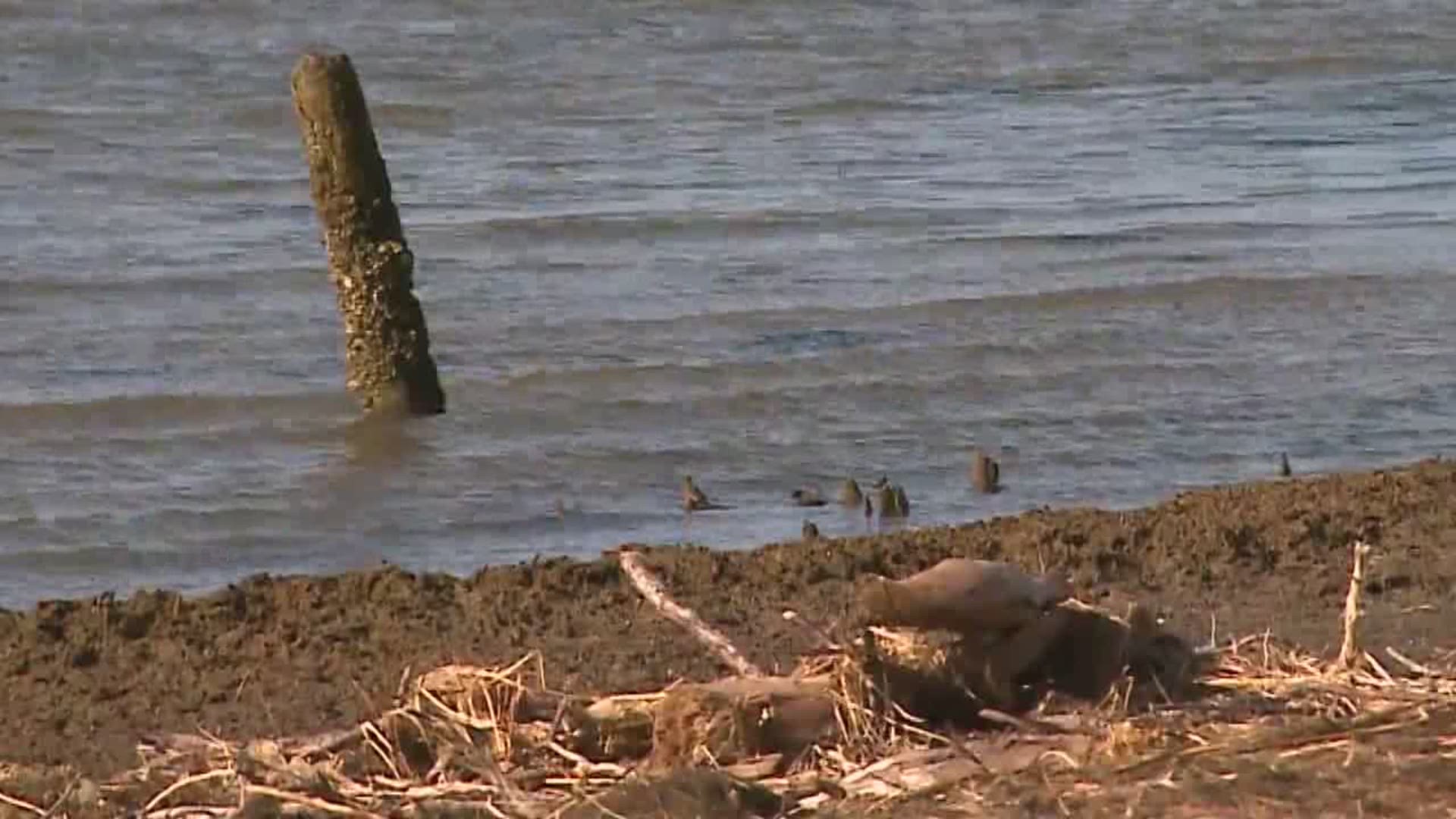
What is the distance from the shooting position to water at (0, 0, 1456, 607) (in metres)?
10.5

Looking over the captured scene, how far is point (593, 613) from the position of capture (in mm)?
7742

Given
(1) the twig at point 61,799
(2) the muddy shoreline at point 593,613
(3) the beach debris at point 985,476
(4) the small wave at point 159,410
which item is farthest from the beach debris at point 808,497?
(1) the twig at point 61,799

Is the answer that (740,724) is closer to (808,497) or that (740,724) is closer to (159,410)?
(808,497)

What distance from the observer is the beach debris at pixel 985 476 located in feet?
33.2

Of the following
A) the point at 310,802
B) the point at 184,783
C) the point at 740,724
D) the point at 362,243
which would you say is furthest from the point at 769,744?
the point at 362,243

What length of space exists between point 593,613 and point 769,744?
6.99 feet

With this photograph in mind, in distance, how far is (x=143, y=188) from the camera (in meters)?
17.0

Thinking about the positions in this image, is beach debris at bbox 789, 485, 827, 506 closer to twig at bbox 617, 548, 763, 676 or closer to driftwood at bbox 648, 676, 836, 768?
twig at bbox 617, 548, 763, 676

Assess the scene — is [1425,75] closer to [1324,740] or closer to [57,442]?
[57,442]

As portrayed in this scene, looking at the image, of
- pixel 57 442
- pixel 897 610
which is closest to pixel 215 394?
pixel 57 442

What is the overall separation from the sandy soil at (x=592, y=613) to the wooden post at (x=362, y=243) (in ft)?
9.61

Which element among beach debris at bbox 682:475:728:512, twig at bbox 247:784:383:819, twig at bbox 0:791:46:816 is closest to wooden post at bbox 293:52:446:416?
beach debris at bbox 682:475:728:512

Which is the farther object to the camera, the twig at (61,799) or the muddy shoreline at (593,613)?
the muddy shoreline at (593,613)

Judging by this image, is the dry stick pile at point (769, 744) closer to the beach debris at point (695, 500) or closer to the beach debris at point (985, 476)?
the beach debris at point (695, 500)
